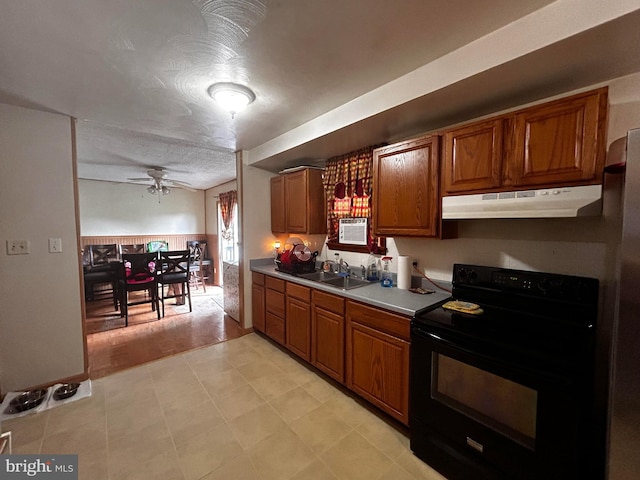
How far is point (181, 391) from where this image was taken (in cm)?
A: 216

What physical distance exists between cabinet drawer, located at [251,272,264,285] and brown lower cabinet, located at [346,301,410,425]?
1.43 meters

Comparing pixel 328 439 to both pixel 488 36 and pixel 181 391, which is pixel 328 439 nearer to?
pixel 181 391

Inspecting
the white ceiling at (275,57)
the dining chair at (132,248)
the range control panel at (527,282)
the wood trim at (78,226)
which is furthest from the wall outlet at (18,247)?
the dining chair at (132,248)

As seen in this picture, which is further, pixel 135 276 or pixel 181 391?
pixel 135 276

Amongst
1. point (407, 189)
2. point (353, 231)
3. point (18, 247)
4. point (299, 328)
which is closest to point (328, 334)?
point (299, 328)

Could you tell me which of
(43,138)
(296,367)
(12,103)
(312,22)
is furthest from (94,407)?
(312,22)

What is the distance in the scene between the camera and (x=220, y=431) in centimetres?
175

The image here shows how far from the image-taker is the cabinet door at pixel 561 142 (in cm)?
121

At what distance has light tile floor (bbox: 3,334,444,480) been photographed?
1479 millimetres

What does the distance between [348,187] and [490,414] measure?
2.02 m

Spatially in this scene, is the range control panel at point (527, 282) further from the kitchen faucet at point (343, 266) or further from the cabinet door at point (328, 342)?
the kitchen faucet at point (343, 266)

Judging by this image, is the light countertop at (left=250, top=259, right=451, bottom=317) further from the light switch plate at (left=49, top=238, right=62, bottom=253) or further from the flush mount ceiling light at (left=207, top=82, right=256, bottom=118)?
the light switch plate at (left=49, top=238, right=62, bottom=253)

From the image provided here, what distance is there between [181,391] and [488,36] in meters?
3.08

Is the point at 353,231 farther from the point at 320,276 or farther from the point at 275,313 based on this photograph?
the point at 275,313
